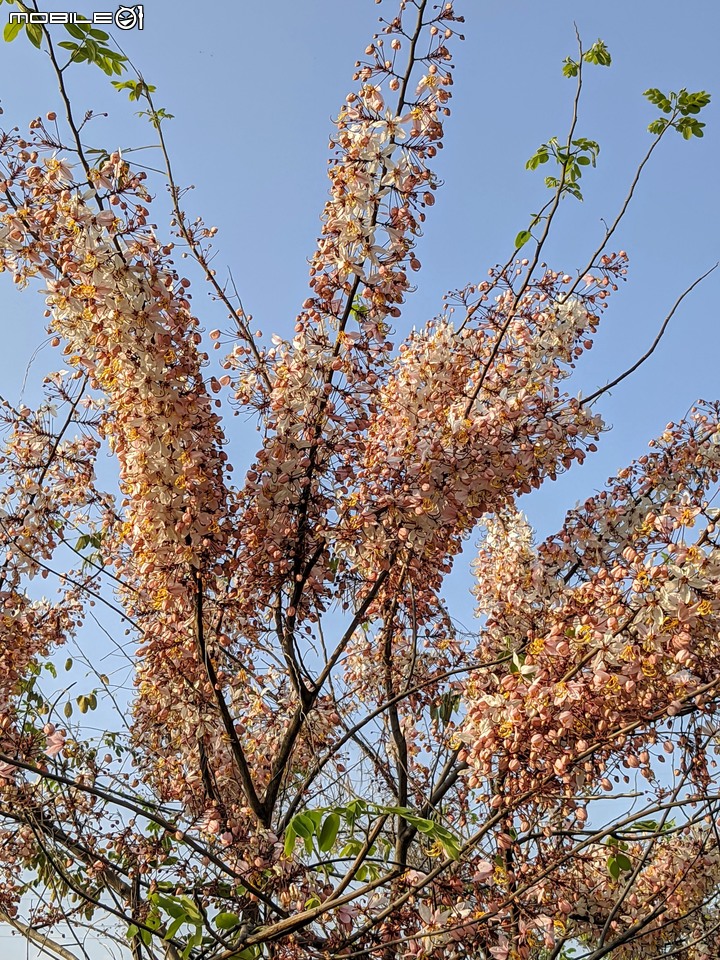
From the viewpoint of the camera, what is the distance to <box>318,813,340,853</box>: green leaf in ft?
5.68

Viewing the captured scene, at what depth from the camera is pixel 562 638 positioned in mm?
2096

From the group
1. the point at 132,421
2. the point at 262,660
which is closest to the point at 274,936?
the point at 262,660

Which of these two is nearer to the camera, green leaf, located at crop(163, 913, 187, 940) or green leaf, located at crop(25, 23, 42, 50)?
green leaf, located at crop(163, 913, 187, 940)

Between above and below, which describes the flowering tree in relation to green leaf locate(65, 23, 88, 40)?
below

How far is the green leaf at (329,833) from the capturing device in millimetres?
1731

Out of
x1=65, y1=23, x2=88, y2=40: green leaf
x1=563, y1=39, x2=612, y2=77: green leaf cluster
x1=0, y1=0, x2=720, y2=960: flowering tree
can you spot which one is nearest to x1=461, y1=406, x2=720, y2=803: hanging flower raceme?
x1=0, y1=0, x2=720, y2=960: flowering tree

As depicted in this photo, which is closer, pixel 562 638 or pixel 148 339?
pixel 562 638

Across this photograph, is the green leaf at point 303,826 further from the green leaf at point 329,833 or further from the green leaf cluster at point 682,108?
the green leaf cluster at point 682,108

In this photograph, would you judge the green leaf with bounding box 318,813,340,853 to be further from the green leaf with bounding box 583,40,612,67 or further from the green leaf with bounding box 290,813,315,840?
the green leaf with bounding box 583,40,612,67

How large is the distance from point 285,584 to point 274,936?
1.01 meters

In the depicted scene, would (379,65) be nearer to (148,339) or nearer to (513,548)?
(148,339)

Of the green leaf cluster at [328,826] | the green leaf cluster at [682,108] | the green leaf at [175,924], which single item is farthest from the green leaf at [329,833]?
the green leaf cluster at [682,108]

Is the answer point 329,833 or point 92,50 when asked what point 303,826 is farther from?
point 92,50

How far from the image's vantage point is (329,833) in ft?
5.70
